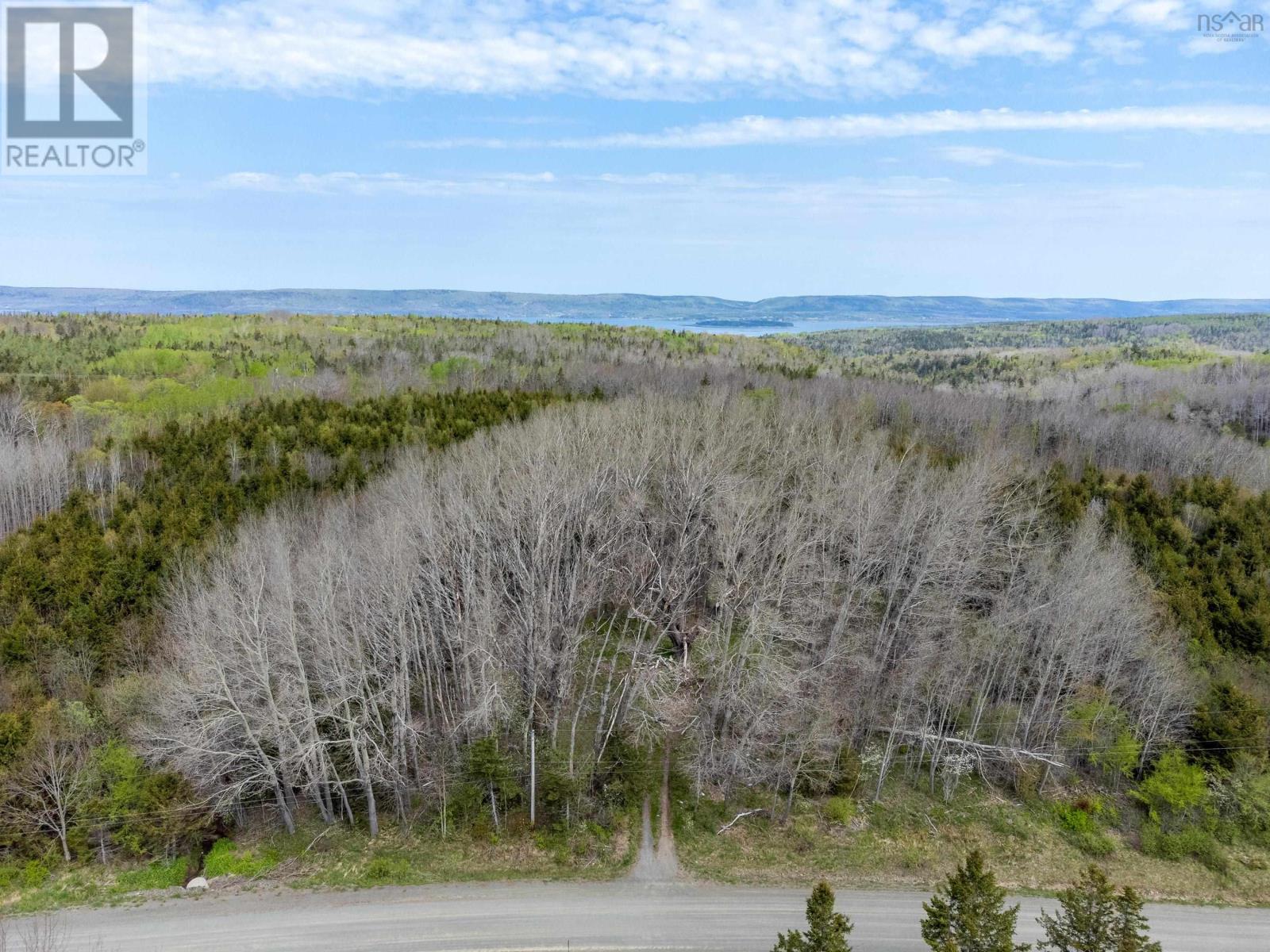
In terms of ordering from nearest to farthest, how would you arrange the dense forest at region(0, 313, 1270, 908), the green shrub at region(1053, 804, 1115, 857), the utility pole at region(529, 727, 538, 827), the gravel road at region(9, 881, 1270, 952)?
1. the gravel road at region(9, 881, 1270, 952)
2. the dense forest at region(0, 313, 1270, 908)
3. the utility pole at region(529, 727, 538, 827)
4. the green shrub at region(1053, 804, 1115, 857)

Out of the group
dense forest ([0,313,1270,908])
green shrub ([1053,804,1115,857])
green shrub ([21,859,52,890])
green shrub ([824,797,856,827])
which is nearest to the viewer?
green shrub ([21,859,52,890])

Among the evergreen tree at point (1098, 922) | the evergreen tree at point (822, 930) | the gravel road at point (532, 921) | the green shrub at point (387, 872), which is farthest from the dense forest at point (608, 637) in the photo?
the evergreen tree at point (1098, 922)

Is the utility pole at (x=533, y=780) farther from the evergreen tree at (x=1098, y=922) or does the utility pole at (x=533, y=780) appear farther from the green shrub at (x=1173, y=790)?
the green shrub at (x=1173, y=790)

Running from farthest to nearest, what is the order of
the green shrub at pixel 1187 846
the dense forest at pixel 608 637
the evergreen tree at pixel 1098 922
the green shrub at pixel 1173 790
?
1. the green shrub at pixel 1173 790
2. the green shrub at pixel 1187 846
3. the dense forest at pixel 608 637
4. the evergreen tree at pixel 1098 922

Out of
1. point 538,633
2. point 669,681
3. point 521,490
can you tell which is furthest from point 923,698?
point 521,490

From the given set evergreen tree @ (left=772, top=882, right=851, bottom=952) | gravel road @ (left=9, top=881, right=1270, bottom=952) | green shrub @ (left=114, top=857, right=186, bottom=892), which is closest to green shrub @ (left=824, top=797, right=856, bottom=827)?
gravel road @ (left=9, top=881, right=1270, bottom=952)

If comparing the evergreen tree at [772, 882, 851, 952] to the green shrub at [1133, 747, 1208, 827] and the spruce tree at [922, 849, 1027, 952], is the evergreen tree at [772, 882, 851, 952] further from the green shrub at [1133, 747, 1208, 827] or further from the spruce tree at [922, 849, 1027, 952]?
the green shrub at [1133, 747, 1208, 827]

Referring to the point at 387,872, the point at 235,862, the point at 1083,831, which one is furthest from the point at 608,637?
the point at 1083,831
